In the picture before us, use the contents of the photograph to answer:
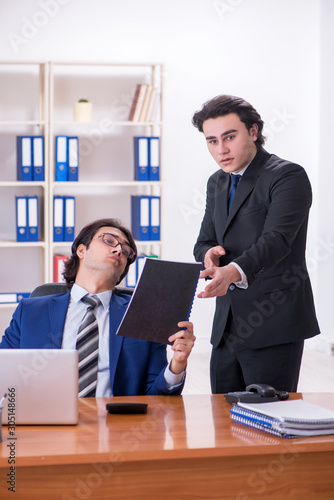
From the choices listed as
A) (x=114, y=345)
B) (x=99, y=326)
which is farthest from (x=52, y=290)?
(x=114, y=345)

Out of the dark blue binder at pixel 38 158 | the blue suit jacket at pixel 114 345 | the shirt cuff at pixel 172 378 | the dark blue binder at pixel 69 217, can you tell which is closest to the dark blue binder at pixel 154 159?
the dark blue binder at pixel 69 217

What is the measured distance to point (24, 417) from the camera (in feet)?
4.93

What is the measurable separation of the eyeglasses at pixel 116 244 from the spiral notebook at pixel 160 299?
53 cm

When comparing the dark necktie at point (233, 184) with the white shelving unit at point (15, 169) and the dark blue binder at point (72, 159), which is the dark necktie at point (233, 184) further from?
the white shelving unit at point (15, 169)

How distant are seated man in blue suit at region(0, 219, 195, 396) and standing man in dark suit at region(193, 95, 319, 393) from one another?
0.94 ft

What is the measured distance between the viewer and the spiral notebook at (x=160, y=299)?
1620mm

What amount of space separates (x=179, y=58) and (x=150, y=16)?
0.40 m

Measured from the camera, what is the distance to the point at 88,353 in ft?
6.48

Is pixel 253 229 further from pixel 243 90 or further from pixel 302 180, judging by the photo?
pixel 243 90

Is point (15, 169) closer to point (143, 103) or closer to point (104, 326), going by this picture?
point (143, 103)

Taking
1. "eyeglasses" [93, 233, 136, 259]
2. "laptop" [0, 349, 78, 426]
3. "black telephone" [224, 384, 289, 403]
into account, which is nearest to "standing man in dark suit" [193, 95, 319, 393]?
"eyeglasses" [93, 233, 136, 259]

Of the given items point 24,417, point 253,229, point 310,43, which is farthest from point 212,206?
point 310,43

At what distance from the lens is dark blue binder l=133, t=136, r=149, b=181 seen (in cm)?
481

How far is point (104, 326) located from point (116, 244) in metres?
0.29
